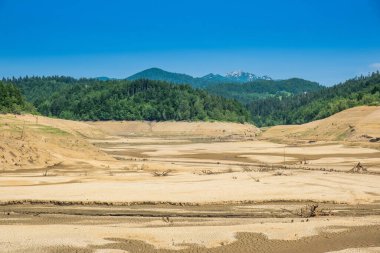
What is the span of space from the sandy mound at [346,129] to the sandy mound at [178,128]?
27638 millimetres

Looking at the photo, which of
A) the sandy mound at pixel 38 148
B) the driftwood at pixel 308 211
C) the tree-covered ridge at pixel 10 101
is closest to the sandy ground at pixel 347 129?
the sandy mound at pixel 38 148

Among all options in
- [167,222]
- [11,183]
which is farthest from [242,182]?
[11,183]

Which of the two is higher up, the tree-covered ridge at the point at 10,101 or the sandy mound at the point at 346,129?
the tree-covered ridge at the point at 10,101

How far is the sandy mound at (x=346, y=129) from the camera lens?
4215 inches

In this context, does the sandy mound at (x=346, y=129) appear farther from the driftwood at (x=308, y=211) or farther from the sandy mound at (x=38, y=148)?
the driftwood at (x=308, y=211)

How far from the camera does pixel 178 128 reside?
18900 cm

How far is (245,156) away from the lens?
270 ft

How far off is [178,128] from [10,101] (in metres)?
76.8

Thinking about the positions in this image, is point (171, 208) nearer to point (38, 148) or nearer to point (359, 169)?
point (38, 148)

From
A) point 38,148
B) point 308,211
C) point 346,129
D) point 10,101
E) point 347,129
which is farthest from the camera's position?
point 10,101

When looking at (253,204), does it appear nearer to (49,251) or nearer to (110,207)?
(110,207)

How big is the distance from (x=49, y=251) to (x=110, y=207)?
11.1 meters

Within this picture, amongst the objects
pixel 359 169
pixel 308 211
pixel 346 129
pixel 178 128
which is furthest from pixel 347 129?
pixel 308 211

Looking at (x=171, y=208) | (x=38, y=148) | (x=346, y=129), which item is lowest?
(x=171, y=208)
